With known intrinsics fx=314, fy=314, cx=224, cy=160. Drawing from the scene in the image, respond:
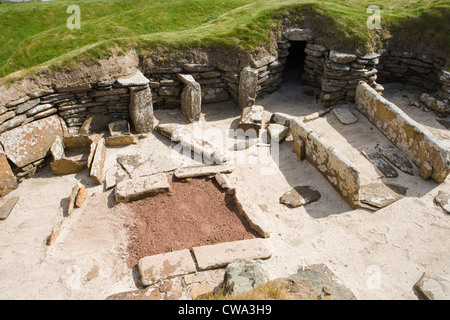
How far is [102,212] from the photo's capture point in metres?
6.07

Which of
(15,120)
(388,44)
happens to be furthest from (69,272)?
(388,44)

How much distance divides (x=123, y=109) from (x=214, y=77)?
109 inches

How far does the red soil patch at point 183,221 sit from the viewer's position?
18.1ft

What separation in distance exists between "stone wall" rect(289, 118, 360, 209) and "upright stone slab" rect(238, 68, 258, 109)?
1820 mm

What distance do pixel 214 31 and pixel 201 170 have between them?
4.75 meters

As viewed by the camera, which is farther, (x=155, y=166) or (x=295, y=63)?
(x=295, y=63)

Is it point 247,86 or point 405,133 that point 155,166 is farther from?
point 405,133

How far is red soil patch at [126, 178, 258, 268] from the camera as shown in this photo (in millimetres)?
5504

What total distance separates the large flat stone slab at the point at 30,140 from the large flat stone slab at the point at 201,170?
3.17 metres

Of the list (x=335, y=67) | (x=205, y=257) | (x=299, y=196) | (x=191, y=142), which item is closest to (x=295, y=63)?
(x=335, y=67)

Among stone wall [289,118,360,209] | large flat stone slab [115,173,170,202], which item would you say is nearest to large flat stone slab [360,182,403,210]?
stone wall [289,118,360,209]

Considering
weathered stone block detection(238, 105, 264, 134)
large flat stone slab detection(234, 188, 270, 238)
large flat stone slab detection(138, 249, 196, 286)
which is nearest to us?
large flat stone slab detection(138, 249, 196, 286)

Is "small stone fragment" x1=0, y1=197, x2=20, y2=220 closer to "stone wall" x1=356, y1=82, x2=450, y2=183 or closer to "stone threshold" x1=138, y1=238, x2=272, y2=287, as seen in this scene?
"stone threshold" x1=138, y1=238, x2=272, y2=287

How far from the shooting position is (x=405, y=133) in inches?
287
